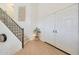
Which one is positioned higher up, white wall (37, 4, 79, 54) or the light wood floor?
white wall (37, 4, 79, 54)

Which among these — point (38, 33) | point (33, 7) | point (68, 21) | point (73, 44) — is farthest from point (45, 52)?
point (33, 7)

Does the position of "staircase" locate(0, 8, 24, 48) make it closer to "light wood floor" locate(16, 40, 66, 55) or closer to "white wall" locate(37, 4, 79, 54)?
"light wood floor" locate(16, 40, 66, 55)

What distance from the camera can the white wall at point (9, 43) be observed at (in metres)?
1.85

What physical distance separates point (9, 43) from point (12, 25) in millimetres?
246

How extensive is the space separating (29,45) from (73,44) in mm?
579

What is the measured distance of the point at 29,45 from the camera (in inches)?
72.3

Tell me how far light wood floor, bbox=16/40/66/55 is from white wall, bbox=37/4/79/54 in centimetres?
8

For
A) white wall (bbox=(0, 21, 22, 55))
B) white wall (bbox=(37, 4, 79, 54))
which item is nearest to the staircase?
white wall (bbox=(0, 21, 22, 55))

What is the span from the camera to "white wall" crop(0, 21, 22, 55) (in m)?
1.85

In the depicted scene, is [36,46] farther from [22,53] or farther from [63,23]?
[63,23]

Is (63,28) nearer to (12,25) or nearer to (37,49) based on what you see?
(37,49)

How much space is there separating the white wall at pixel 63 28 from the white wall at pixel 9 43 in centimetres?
37

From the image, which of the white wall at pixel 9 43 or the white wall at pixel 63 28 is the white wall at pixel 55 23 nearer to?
the white wall at pixel 63 28
